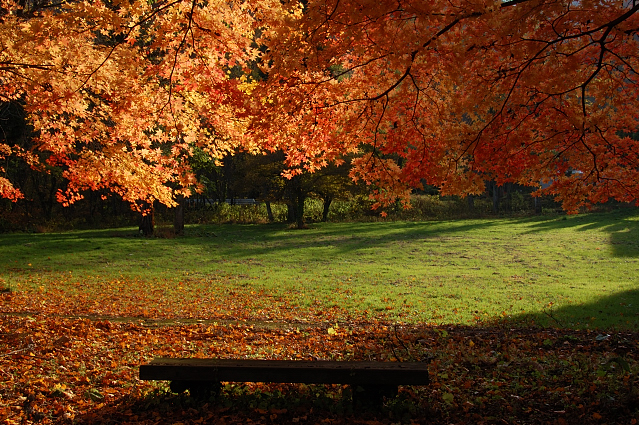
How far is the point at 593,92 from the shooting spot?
6367 millimetres

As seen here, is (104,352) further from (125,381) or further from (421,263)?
(421,263)

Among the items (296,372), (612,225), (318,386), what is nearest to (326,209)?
(612,225)

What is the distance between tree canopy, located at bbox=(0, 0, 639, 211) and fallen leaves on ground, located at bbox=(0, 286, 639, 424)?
2.13 metres

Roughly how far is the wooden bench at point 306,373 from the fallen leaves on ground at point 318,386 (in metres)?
0.24

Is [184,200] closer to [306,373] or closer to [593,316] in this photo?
[593,316]

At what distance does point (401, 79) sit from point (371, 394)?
3566 mm

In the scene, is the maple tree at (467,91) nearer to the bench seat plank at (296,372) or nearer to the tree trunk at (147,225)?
the bench seat plank at (296,372)

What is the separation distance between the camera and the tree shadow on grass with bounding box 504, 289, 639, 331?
27.4ft

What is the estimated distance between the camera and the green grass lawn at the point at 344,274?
1012 cm

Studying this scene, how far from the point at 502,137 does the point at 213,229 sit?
909 inches


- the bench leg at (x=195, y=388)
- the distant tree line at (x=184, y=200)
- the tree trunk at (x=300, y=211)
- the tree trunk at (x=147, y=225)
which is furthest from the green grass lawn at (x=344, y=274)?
the bench leg at (x=195, y=388)

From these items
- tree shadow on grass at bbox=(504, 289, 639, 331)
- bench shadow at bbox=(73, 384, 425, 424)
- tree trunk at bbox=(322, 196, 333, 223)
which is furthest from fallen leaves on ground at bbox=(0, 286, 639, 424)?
tree trunk at bbox=(322, 196, 333, 223)

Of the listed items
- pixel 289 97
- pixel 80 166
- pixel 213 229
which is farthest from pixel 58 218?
pixel 289 97

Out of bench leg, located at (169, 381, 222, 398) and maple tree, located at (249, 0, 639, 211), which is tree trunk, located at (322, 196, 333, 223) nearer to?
maple tree, located at (249, 0, 639, 211)
